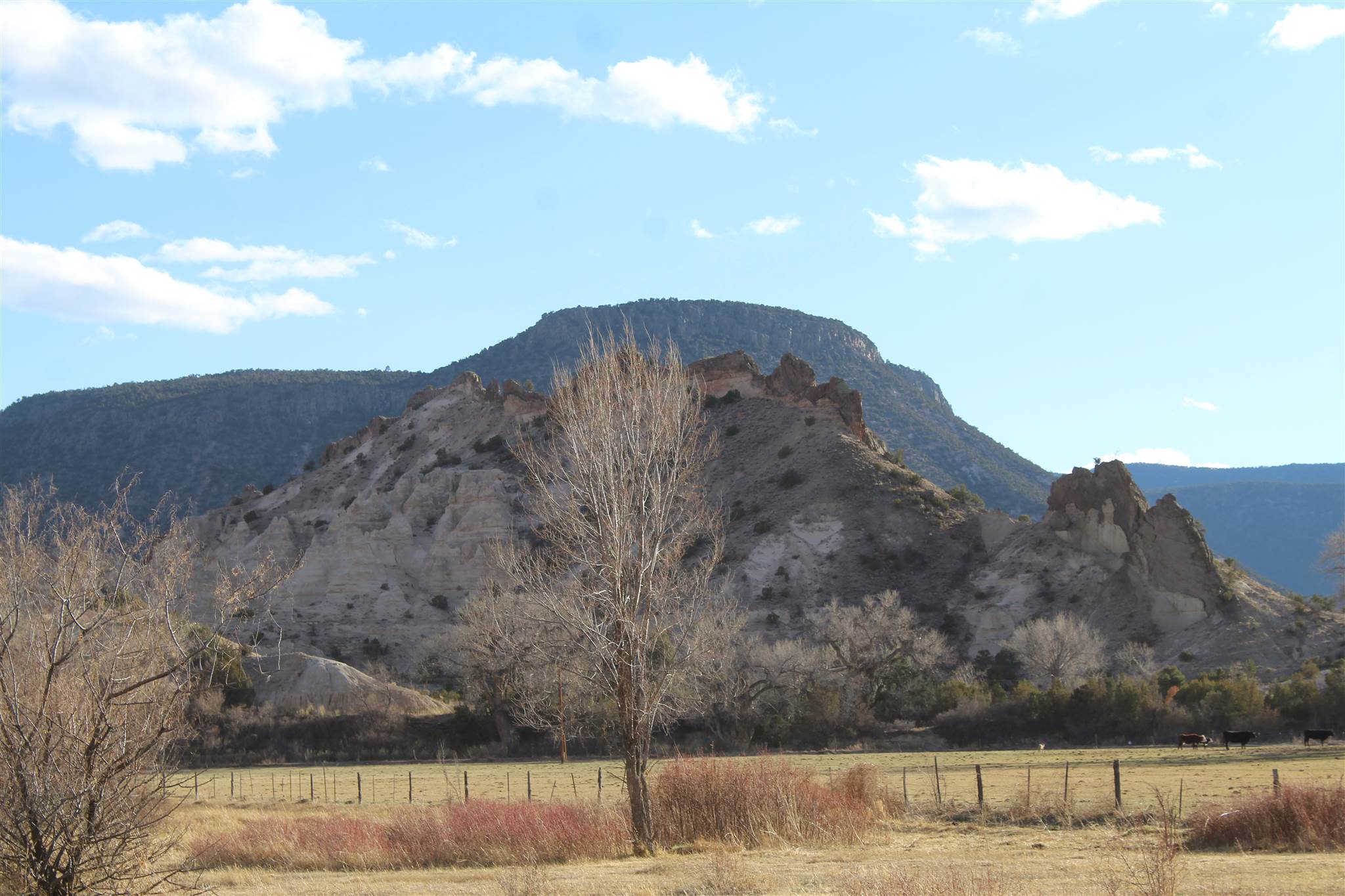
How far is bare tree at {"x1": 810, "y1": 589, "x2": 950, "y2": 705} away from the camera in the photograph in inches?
1905

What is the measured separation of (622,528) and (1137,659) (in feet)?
124

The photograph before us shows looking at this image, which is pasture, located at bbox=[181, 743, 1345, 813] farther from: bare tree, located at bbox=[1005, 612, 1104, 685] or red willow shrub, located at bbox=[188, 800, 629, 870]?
bare tree, located at bbox=[1005, 612, 1104, 685]

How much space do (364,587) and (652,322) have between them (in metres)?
76.0

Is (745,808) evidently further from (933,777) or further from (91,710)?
(933,777)

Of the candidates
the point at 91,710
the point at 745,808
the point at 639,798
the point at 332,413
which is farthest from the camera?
the point at 332,413

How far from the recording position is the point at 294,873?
59.7 feet

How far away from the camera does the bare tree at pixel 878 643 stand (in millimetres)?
48375

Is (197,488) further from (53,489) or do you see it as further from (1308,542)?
(1308,542)

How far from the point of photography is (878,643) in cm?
5056

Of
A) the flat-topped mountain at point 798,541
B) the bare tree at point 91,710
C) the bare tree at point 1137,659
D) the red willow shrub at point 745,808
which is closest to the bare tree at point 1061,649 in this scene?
the bare tree at point 1137,659

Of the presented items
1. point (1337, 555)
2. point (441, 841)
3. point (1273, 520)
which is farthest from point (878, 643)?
point (1273, 520)

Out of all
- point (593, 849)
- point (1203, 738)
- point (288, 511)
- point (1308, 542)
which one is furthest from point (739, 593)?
point (1308, 542)

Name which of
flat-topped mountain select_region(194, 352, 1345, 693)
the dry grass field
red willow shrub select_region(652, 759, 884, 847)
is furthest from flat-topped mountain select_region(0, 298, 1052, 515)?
red willow shrub select_region(652, 759, 884, 847)

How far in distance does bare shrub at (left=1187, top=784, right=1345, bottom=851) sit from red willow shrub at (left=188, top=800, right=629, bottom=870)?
350 inches
